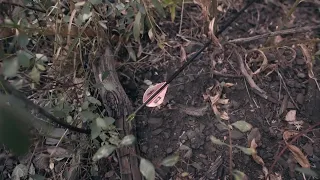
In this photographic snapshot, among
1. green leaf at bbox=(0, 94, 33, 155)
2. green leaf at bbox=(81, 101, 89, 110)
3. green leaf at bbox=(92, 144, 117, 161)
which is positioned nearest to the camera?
green leaf at bbox=(0, 94, 33, 155)

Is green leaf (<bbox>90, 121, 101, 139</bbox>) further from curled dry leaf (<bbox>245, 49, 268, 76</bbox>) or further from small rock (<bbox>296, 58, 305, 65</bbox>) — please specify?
small rock (<bbox>296, 58, 305, 65</bbox>)

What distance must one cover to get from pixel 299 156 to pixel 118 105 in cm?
60

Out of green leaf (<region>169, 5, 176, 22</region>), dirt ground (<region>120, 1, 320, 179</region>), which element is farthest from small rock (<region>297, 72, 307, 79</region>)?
green leaf (<region>169, 5, 176, 22</region>)

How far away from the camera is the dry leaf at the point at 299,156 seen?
54.9 inches

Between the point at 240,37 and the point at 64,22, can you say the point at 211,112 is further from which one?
the point at 64,22

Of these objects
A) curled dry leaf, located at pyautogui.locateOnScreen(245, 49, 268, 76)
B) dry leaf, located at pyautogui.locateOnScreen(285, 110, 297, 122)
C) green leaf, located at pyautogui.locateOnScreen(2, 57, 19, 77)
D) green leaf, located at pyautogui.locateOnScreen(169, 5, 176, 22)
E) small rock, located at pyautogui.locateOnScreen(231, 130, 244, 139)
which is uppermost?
green leaf, located at pyautogui.locateOnScreen(2, 57, 19, 77)

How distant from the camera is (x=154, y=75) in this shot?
1.65 metres

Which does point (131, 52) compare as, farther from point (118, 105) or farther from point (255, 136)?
point (255, 136)

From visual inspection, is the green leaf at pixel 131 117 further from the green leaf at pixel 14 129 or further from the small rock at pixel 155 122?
the green leaf at pixel 14 129

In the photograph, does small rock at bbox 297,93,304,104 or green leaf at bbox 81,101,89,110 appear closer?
green leaf at bbox 81,101,89,110

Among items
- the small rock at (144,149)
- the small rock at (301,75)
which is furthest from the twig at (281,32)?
the small rock at (144,149)

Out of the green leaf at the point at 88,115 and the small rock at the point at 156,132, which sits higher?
the green leaf at the point at 88,115

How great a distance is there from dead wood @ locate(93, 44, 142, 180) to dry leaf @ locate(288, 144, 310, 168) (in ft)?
1.60

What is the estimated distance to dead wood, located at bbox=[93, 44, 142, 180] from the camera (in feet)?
4.53
